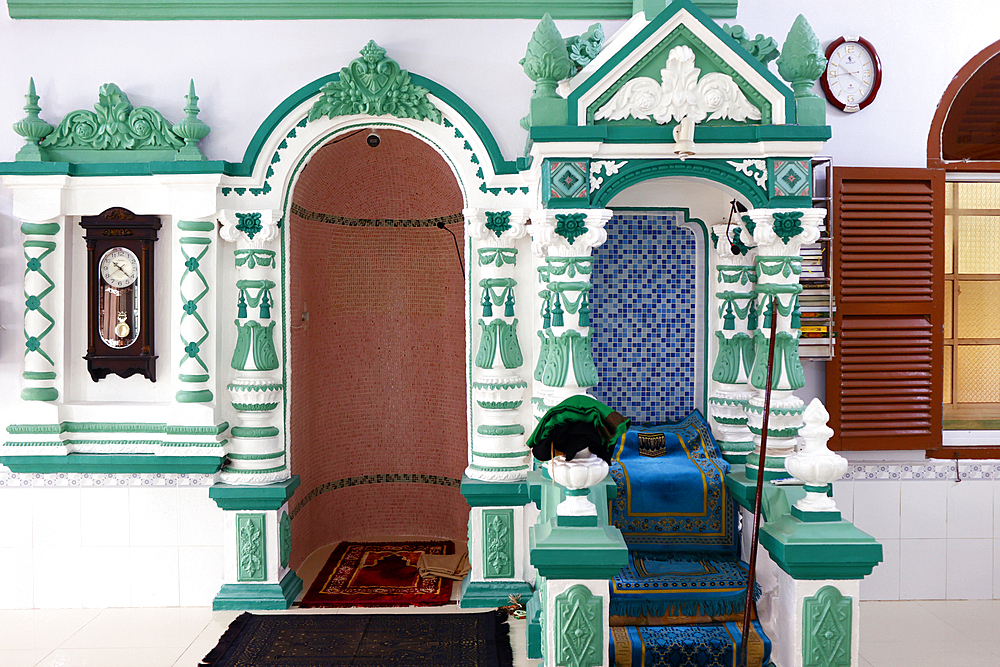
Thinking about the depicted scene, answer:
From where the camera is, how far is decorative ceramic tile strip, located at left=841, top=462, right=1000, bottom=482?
541 centimetres

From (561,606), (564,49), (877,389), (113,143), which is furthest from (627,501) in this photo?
(113,143)

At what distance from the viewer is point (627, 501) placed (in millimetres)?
4480

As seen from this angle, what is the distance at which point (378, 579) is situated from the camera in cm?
570

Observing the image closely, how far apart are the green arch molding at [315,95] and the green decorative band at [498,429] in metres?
1.75

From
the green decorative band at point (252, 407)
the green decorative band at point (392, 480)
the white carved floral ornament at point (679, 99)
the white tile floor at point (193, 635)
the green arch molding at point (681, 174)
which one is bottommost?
the white tile floor at point (193, 635)

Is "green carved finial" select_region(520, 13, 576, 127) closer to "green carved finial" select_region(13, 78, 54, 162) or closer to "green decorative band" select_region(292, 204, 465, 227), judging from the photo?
"green decorative band" select_region(292, 204, 465, 227)

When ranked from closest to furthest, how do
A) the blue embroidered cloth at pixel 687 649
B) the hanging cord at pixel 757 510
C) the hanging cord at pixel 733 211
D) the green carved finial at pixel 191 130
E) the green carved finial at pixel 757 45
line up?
the hanging cord at pixel 757 510
the blue embroidered cloth at pixel 687 649
the green carved finial at pixel 757 45
the hanging cord at pixel 733 211
the green carved finial at pixel 191 130

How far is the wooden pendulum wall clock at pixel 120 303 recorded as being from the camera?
524 cm

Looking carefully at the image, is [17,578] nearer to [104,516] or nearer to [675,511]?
[104,516]

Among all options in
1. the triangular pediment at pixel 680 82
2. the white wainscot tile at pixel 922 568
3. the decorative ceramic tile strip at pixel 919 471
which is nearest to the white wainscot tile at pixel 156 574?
the triangular pediment at pixel 680 82

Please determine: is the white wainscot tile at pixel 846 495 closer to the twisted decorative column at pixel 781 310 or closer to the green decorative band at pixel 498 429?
the twisted decorative column at pixel 781 310

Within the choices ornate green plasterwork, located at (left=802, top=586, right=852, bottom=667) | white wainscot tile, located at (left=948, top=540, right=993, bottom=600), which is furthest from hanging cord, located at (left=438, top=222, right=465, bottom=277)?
white wainscot tile, located at (left=948, top=540, right=993, bottom=600)

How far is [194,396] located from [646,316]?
310cm

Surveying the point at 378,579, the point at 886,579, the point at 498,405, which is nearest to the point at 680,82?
the point at 498,405
